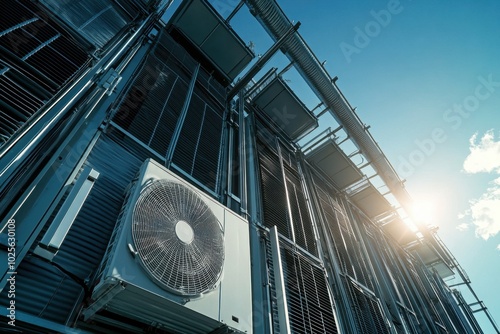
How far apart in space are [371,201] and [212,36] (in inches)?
374

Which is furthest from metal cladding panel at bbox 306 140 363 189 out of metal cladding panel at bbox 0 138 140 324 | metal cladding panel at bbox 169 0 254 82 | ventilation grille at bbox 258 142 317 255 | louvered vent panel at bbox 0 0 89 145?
louvered vent panel at bbox 0 0 89 145

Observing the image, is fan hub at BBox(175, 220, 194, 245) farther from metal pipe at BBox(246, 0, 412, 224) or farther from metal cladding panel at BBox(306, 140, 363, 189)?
metal cladding panel at BBox(306, 140, 363, 189)

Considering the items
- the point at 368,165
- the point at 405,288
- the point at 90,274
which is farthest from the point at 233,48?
the point at 405,288

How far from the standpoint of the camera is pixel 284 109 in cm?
916

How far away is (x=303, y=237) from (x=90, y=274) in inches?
175

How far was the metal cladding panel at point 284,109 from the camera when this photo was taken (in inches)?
342

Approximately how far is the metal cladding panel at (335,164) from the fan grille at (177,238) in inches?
316

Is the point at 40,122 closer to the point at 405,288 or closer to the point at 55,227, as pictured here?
the point at 55,227

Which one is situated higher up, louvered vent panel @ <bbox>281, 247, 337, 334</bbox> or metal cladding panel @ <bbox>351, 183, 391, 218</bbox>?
metal cladding panel @ <bbox>351, 183, 391, 218</bbox>

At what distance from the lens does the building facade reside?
2252 mm

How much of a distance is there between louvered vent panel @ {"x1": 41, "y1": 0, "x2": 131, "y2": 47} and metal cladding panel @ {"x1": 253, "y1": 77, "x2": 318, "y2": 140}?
4406 mm

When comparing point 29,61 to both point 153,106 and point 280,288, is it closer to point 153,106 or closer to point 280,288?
point 153,106

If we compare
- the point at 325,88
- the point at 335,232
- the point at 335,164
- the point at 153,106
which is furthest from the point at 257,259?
the point at 335,164

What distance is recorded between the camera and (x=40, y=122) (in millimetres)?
2555
